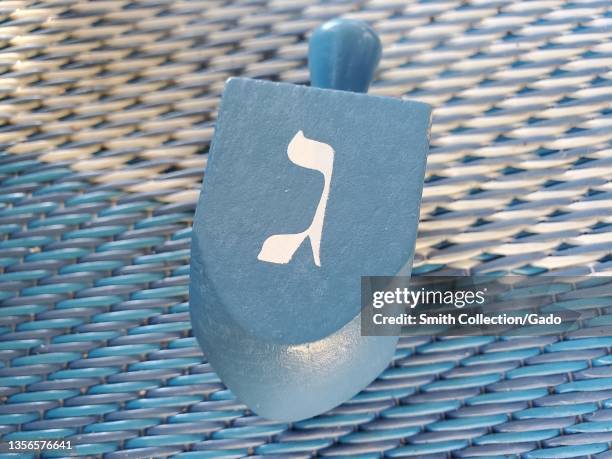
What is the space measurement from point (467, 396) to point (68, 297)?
0.79 ft

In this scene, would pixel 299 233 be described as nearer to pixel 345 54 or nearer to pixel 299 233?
pixel 299 233

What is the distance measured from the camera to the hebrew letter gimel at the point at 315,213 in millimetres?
305

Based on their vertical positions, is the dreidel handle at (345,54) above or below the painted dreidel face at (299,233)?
above

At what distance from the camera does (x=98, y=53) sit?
39 centimetres

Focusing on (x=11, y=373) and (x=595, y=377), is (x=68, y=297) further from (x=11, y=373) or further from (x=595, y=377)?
(x=595, y=377)

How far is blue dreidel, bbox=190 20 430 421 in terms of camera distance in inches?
11.8

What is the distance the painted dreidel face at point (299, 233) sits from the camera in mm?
301

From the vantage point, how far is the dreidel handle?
338 millimetres

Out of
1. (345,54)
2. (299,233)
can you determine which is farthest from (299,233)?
(345,54)

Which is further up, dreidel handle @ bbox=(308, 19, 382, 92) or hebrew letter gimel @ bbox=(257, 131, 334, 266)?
dreidel handle @ bbox=(308, 19, 382, 92)

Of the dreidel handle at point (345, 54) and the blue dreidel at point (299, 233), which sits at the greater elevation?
the dreidel handle at point (345, 54)

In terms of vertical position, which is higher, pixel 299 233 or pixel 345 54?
pixel 345 54

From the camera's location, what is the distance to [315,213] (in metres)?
0.31

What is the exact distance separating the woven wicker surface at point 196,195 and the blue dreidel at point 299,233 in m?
0.06
